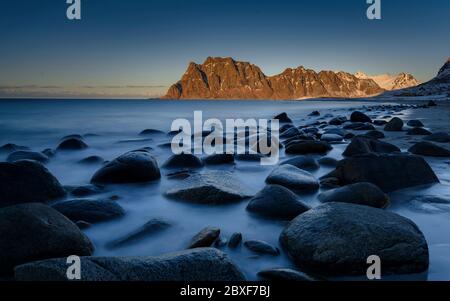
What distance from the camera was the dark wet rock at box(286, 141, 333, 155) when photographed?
7.88 meters

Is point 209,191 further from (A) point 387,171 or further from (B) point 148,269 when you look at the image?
(A) point 387,171

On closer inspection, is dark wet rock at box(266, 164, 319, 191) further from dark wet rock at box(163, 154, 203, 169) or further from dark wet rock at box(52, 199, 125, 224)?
dark wet rock at box(52, 199, 125, 224)

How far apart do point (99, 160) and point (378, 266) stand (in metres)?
6.79

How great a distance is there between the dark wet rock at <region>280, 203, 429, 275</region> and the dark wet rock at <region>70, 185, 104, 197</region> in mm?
3141

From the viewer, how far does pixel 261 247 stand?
117 inches

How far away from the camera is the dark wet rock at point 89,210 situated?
371 cm

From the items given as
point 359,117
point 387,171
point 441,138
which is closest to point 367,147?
point 387,171

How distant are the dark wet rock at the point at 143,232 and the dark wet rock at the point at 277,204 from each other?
1.05m

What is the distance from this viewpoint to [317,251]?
267 centimetres

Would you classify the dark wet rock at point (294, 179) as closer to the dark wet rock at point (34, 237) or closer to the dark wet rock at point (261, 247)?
the dark wet rock at point (261, 247)

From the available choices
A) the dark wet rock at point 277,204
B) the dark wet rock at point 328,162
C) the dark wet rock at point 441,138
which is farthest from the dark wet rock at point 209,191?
the dark wet rock at point 441,138

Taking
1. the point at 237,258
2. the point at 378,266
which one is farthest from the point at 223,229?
the point at 378,266

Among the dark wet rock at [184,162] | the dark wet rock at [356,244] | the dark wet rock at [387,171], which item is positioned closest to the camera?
the dark wet rock at [356,244]

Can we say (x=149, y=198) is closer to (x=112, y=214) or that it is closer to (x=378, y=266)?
(x=112, y=214)
